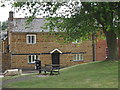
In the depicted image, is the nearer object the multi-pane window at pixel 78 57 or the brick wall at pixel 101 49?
the multi-pane window at pixel 78 57

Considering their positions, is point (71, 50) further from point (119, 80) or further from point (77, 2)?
point (119, 80)

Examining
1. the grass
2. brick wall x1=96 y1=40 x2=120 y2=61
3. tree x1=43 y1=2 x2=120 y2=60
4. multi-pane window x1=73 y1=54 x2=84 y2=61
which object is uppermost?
tree x1=43 y1=2 x2=120 y2=60

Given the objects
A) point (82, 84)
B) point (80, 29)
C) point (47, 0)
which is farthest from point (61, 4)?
point (82, 84)

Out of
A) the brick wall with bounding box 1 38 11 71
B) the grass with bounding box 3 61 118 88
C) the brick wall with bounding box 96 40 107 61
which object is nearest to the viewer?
the grass with bounding box 3 61 118 88

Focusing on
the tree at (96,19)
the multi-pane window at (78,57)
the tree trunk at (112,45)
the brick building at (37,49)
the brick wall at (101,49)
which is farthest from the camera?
the brick wall at (101,49)

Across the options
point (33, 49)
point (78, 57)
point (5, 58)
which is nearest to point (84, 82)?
point (78, 57)

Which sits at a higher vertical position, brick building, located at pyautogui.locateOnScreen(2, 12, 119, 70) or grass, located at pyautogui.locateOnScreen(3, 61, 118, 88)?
brick building, located at pyautogui.locateOnScreen(2, 12, 119, 70)

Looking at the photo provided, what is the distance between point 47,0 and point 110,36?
543 centimetres

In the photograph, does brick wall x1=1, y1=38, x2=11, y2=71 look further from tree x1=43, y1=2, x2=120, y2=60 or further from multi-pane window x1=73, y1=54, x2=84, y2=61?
tree x1=43, y1=2, x2=120, y2=60

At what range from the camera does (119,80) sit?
13297mm

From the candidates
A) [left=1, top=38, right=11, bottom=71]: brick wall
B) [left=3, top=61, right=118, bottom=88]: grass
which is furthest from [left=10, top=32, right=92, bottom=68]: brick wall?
[left=3, top=61, right=118, bottom=88]: grass

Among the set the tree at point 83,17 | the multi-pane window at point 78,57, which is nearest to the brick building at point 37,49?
the multi-pane window at point 78,57

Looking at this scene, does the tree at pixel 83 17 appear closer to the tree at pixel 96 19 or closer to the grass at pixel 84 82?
the tree at pixel 96 19

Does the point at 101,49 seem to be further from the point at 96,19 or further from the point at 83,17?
the point at 83,17
